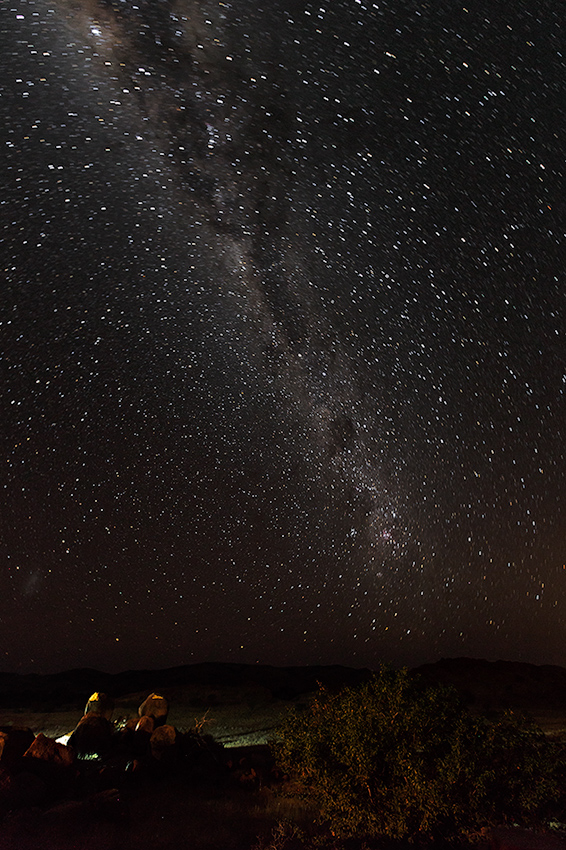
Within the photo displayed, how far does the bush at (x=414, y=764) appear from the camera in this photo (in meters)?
15.0

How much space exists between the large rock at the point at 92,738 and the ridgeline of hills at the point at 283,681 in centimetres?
4725

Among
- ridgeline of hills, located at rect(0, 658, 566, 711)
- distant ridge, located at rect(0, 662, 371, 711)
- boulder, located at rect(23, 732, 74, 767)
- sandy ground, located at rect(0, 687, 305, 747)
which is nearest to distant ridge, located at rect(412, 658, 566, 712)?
ridgeline of hills, located at rect(0, 658, 566, 711)

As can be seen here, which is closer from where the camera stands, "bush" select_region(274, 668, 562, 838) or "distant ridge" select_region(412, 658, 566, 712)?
"bush" select_region(274, 668, 562, 838)

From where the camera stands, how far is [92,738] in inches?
947

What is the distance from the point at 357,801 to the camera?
15.3m

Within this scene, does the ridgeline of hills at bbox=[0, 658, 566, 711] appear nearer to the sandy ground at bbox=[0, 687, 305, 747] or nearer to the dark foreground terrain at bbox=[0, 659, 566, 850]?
the sandy ground at bbox=[0, 687, 305, 747]

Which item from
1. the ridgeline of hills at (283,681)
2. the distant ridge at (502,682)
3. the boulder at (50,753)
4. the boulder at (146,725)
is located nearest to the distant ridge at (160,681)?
the ridgeline of hills at (283,681)

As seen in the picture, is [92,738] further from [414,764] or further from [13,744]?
[414,764]

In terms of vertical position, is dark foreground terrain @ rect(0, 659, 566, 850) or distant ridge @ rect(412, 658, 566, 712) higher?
dark foreground terrain @ rect(0, 659, 566, 850)

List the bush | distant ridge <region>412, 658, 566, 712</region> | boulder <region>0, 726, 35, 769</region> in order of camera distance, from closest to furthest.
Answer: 1. the bush
2. boulder <region>0, 726, 35, 769</region>
3. distant ridge <region>412, 658, 566, 712</region>

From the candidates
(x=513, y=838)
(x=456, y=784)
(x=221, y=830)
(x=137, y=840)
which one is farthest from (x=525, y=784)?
(x=137, y=840)

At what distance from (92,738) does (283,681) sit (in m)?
61.2

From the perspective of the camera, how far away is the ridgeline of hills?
65250 millimetres

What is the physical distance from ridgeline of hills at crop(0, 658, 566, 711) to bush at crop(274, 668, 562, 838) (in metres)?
46.8
